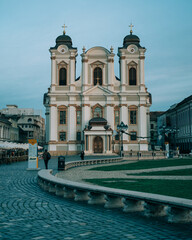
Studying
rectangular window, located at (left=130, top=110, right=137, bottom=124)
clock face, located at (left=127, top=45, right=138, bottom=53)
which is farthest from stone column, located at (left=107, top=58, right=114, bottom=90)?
rectangular window, located at (left=130, top=110, right=137, bottom=124)

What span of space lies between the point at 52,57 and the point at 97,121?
16.0m

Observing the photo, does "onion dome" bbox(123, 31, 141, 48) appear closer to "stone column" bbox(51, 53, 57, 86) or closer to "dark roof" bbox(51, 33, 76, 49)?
"dark roof" bbox(51, 33, 76, 49)

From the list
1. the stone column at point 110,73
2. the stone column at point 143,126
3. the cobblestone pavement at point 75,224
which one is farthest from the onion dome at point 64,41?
the cobblestone pavement at point 75,224

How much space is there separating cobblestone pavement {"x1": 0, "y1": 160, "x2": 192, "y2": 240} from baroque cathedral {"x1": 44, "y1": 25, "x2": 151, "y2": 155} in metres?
56.4

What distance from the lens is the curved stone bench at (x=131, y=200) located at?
24.7ft

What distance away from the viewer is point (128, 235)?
6.55 m

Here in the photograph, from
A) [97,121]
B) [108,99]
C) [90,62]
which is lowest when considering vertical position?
[97,121]

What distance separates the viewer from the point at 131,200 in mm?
9047

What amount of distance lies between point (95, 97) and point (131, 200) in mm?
59138

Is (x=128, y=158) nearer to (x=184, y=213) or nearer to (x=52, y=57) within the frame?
(x=52, y=57)

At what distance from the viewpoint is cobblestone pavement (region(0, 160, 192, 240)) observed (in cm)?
653

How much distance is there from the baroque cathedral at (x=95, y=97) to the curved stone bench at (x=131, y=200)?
54031 mm

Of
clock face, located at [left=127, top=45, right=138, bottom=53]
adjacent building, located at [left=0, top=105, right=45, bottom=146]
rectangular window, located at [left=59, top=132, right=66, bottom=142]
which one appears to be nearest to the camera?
rectangular window, located at [left=59, top=132, right=66, bottom=142]

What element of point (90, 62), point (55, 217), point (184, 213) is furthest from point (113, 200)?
point (90, 62)
